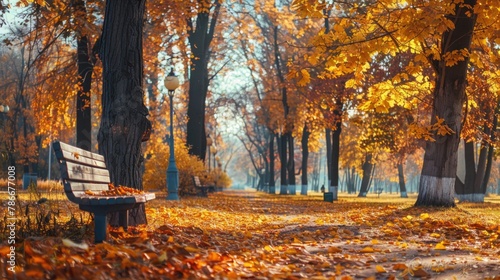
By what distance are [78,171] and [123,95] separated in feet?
9.71

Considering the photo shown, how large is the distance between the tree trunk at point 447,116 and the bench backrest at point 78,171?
34.6ft

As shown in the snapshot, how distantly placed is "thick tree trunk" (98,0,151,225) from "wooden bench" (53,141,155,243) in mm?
1980

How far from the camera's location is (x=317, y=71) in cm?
3366

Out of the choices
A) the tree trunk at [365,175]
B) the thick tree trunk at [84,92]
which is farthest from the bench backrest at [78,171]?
the tree trunk at [365,175]

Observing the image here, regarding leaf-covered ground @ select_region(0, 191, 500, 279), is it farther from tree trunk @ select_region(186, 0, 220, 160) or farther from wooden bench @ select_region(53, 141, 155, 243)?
tree trunk @ select_region(186, 0, 220, 160)

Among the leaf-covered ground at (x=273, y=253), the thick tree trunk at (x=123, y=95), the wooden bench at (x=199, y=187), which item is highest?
the thick tree trunk at (x=123, y=95)

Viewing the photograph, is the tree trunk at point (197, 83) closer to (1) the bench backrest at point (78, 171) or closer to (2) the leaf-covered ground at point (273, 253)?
(2) the leaf-covered ground at point (273, 253)

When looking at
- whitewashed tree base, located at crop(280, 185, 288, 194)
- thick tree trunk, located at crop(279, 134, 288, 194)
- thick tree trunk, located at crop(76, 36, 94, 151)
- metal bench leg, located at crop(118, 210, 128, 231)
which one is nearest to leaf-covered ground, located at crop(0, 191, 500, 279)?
metal bench leg, located at crop(118, 210, 128, 231)

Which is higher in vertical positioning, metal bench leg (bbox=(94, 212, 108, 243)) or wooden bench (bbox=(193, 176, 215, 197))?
wooden bench (bbox=(193, 176, 215, 197))

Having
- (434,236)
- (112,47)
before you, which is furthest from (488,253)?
(112,47)

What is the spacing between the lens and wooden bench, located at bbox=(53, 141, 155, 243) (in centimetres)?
685

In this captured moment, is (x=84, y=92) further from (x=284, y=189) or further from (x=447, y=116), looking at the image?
(x=284, y=189)

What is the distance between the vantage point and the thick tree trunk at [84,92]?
20.5 m

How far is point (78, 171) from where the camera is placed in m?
7.46
